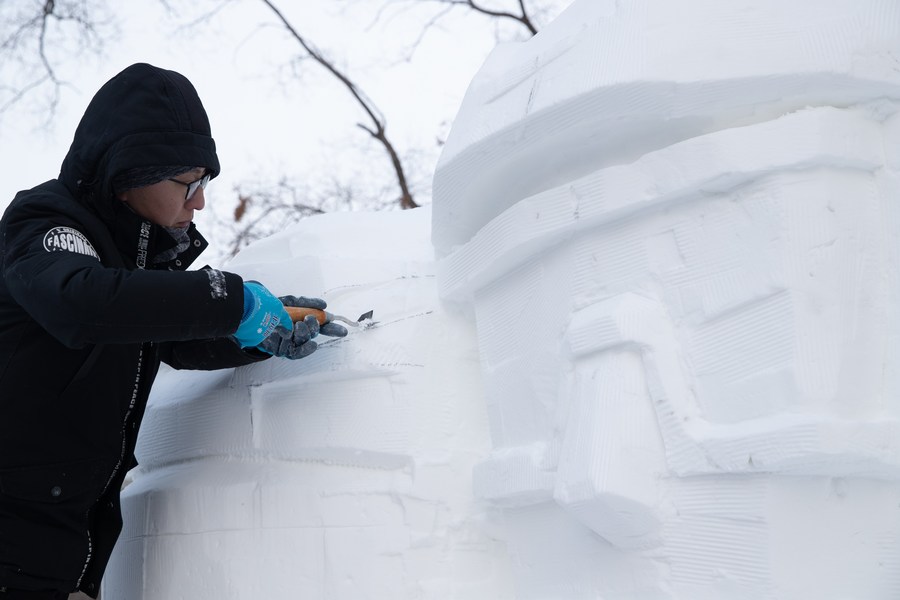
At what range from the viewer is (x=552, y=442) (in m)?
1.62

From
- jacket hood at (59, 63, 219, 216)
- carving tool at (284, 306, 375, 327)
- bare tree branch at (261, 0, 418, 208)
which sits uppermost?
bare tree branch at (261, 0, 418, 208)

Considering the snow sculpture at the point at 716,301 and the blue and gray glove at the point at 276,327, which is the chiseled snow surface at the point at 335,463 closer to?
the blue and gray glove at the point at 276,327

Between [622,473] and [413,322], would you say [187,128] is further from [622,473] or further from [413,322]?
[622,473]

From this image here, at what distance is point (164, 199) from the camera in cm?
189

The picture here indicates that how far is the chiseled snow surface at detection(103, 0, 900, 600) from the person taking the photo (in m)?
1.35

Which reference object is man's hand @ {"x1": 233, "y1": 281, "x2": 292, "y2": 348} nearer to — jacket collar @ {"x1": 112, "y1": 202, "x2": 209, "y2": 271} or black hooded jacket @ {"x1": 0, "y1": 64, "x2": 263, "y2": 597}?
black hooded jacket @ {"x1": 0, "y1": 64, "x2": 263, "y2": 597}

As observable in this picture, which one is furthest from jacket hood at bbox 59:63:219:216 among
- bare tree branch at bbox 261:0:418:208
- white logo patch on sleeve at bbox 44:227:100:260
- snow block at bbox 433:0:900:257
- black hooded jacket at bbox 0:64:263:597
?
bare tree branch at bbox 261:0:418:208

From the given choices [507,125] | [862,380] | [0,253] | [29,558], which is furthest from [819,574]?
[0,253]

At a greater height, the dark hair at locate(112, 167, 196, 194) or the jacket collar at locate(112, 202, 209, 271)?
the dark hair at locate(112, 167, 196, 194)

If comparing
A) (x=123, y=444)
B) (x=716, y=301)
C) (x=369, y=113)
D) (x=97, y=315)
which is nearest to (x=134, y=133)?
(x=97, y=315)

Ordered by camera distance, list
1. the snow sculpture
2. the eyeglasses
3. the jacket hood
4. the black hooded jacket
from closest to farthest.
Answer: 1. the snow sculpture
2. the black hooded jacket
3. the jacket hood
4. the eyeglasses

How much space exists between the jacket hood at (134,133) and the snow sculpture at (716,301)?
65 centimetres

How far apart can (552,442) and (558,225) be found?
0.39 m

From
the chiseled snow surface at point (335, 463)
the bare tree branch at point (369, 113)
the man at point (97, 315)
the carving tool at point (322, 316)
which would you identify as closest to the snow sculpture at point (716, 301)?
the chiseled snow surface at point (335, 463)
